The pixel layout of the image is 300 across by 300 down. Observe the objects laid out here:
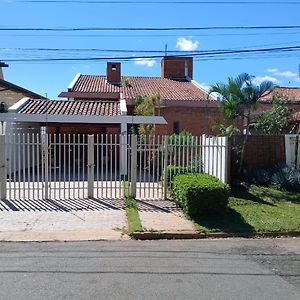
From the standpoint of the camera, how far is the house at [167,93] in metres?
26.8

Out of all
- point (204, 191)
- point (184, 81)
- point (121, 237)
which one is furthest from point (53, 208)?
point (184, 81)

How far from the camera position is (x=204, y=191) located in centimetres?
977

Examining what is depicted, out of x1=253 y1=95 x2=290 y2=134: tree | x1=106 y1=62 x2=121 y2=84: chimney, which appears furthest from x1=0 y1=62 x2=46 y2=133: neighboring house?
x1=253 y1=95 x2=290 y2=134: tree

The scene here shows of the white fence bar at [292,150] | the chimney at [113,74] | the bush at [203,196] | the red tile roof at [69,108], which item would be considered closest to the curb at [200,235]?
the bush at [203,196]

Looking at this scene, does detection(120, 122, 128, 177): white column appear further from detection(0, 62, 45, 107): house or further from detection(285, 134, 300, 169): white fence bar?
detection(0, 62, 45, 107): house

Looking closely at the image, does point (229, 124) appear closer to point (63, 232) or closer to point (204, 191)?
point (204, 191)

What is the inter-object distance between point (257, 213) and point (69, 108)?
13929 mm

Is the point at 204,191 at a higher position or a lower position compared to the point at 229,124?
lower

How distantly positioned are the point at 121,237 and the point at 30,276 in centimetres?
297

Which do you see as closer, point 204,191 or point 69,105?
point 204,191

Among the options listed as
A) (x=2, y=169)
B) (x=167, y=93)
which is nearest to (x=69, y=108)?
(x=167, y=93)

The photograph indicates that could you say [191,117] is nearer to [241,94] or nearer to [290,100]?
[290,100]

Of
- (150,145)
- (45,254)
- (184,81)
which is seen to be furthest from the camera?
(184,81)

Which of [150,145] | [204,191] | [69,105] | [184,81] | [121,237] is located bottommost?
[121,237]
